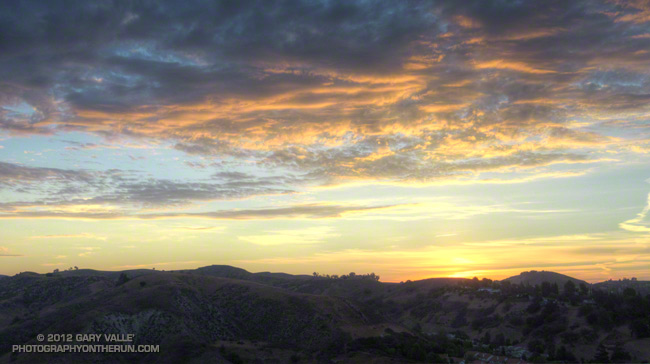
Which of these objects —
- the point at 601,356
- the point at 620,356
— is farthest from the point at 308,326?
the point at 620,356

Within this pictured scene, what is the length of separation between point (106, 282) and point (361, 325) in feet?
337

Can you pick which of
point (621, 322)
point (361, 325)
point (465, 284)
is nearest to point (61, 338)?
point (361, 325)

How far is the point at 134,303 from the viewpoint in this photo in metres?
88.6

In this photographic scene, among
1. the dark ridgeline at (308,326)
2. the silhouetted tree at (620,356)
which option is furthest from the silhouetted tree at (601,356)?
the silhouetted tree at (620,356)

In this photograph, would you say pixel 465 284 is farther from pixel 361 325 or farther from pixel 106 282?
pixel 106 282

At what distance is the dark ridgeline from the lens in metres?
77.0

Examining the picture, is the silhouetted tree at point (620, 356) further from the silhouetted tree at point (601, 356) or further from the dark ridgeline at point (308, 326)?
the silhouetted tree at point (601, 356)

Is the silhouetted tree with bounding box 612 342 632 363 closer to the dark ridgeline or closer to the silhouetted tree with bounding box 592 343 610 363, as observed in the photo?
the dark ridgeline

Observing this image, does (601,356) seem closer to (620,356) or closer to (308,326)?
(620,356)

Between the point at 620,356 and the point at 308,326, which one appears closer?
the point at 620,356

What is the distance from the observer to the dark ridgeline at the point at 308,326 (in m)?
77.0

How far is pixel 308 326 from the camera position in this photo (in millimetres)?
90938

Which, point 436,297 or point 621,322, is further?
point 436,297

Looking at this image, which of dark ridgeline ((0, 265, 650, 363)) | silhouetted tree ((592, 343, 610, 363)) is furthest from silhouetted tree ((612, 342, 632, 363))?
silhouetted tree ((592, 343, 610, 363))
